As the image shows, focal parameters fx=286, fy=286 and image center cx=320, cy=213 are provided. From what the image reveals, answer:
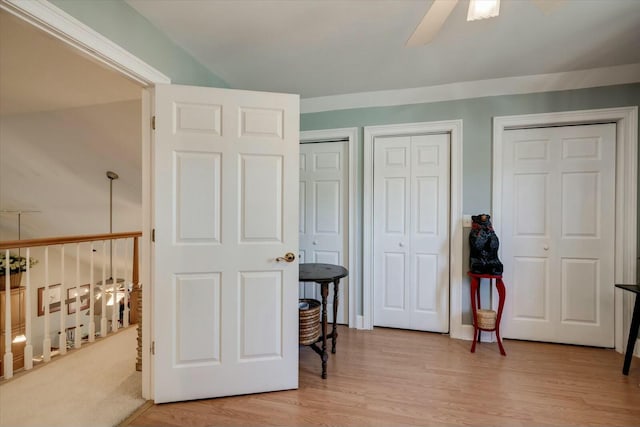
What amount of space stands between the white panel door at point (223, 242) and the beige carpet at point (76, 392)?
266mm

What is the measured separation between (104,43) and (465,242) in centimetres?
297

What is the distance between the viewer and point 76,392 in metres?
1.81

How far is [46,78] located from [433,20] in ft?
9.38

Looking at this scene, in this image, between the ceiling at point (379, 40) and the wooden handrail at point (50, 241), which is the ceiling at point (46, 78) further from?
the wooden handrail at point (50, 241)

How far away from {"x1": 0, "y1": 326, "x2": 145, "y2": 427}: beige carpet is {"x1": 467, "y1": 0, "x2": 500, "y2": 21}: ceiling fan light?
2686mm

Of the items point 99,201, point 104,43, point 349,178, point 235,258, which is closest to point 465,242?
point 349,178

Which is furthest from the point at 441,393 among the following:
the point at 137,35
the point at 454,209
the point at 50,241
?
the point at 50,241

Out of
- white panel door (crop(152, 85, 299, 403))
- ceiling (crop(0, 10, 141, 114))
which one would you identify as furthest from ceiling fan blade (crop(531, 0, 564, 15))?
ceiling (crop(0, 10, 141, 114))

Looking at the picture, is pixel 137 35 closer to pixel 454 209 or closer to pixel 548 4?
pixel 548 4

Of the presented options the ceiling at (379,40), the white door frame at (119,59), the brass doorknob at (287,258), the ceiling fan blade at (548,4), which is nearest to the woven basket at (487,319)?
the brass doorknob at (287,258)

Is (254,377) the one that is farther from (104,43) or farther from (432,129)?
(432,129)

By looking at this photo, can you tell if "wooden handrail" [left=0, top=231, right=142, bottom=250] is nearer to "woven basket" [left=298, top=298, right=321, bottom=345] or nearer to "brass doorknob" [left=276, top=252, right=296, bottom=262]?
"brass doorknob" [left=276, top=252, right=296, bottom=262]

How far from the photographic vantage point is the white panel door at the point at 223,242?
1756mm

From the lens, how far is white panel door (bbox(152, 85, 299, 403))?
1756 mm
